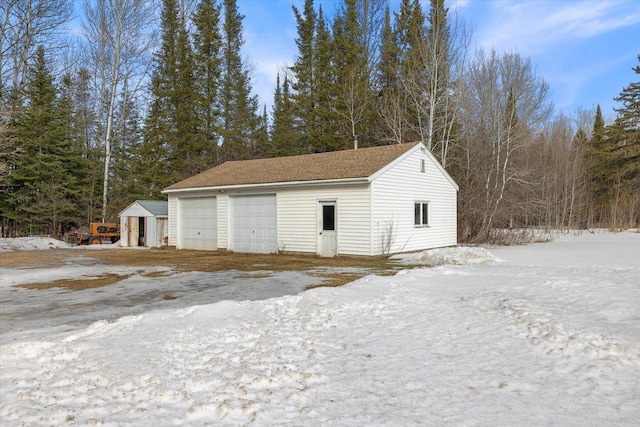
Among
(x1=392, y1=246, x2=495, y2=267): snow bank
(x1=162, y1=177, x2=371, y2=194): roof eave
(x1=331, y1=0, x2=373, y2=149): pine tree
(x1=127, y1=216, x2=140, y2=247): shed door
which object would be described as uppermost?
(x1=331, y1=0, x2=373, y2=149): pine tree

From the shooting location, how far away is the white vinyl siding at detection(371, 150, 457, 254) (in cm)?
1582

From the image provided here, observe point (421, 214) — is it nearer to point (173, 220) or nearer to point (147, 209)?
point (173, 220)

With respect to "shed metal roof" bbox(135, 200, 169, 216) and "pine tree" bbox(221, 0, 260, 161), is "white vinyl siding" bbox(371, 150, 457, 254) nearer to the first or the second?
"shed metal roof" bbox(135, 200, 169, 216)

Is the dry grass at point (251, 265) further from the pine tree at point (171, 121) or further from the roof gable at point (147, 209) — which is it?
the pine tree at point (171, 121)

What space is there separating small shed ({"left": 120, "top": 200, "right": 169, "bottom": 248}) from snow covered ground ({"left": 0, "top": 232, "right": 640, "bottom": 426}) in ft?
58.1

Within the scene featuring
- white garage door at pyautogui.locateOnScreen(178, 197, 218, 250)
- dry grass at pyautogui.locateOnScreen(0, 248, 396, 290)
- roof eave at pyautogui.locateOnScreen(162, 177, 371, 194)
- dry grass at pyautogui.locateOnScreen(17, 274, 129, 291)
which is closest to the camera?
dry grass at pyautogui.locateOnScreen(17, 274, 129, 291)

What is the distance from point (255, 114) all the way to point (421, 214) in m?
22.9

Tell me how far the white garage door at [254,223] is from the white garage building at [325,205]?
1.6 inches

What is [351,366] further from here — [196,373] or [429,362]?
[196,373]

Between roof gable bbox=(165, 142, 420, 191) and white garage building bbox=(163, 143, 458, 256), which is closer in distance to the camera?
white garage building bbox=(163, 143, 458, 256)

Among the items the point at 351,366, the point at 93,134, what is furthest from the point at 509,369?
the point at 93,134

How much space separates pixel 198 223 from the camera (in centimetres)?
2094

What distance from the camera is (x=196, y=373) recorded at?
4117 mm

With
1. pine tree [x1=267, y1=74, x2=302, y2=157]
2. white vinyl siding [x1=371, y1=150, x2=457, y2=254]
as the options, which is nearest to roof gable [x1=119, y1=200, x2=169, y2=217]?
pine tree [x1=267, y1=74, x2=302, y2=157]
